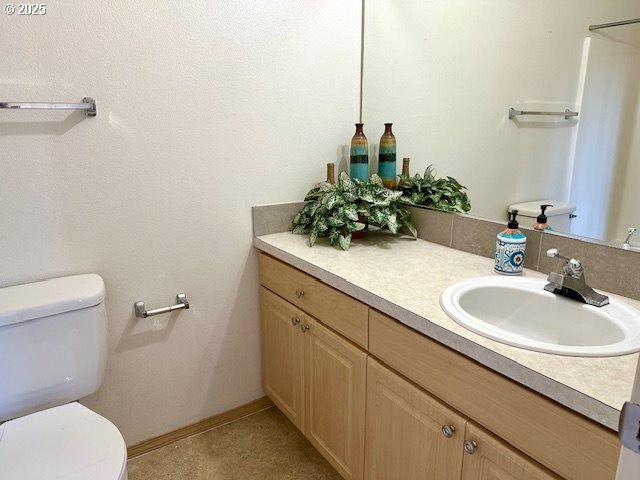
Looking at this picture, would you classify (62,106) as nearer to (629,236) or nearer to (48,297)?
(48,297)

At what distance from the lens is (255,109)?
1750 mm

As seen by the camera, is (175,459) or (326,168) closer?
(175,459)

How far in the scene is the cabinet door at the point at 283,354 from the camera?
1.68 meters

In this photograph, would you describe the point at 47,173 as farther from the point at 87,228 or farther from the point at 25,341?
the point at 25,341

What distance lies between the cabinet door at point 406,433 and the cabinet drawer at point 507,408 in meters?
0.04

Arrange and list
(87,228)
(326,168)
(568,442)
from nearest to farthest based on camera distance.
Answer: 1. (568,442)
2. (87,228)
3. (326,168)

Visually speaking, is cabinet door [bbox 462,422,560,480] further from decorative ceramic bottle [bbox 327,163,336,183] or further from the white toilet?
decorative ceramic bottle [bbox 327,163,336,183]

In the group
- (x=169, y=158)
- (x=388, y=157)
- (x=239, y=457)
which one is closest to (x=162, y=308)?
(x=169, y=158)

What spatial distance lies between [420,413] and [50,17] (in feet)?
5.16

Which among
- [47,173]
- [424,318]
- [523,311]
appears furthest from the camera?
[47,173]

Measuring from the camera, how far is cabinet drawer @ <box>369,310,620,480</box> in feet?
2.54

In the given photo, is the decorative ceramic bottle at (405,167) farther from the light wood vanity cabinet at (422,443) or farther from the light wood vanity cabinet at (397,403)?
the light wood vanity cabinet at (422,443)

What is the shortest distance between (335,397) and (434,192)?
893mm

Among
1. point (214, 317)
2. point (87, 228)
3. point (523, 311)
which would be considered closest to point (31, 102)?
point (87, 228)
